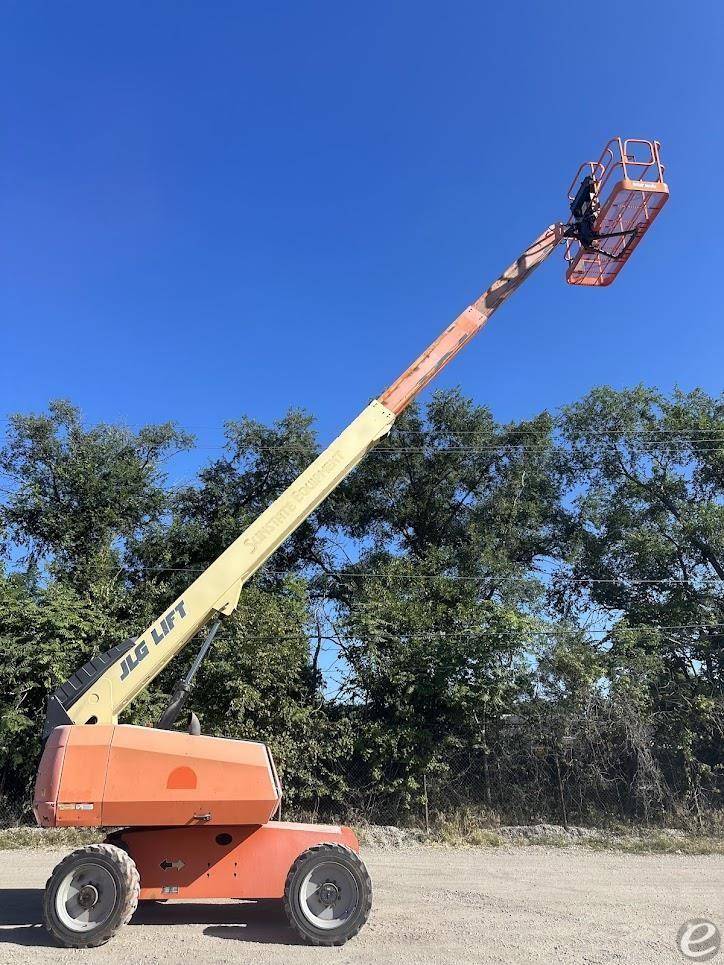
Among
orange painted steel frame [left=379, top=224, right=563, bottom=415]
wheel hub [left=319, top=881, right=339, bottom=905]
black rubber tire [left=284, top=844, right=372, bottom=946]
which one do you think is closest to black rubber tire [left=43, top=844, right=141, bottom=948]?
black rubber tire [left=284, top=844, right=372, bottom=946]

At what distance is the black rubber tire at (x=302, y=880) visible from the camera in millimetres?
5414

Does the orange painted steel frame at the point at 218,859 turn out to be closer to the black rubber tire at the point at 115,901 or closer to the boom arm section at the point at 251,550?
the black rubber tire at the point at 115,901

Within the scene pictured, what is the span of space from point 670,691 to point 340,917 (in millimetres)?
10475

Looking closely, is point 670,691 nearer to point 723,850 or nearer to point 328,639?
point 723,850

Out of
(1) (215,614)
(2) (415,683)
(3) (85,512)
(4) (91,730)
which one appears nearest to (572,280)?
(1) (215,614)

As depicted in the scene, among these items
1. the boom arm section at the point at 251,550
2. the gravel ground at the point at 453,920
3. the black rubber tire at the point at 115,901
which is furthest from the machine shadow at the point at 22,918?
the boom arm section at the point at 251,550

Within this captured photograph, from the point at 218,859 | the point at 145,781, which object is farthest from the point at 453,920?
the point at 145,781

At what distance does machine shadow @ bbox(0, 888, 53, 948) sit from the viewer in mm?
5523

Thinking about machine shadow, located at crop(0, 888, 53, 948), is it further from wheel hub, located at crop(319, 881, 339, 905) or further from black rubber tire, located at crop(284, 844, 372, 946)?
wheel hub, located at crop(319, 881, 339, 905)

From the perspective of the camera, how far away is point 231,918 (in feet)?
20.7

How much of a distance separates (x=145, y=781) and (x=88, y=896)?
1.06 metres

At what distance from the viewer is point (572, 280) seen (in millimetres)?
8195

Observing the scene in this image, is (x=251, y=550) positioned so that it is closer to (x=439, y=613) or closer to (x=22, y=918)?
(x=22, y=918)

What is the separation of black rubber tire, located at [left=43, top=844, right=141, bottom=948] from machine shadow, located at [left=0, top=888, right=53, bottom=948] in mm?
231
